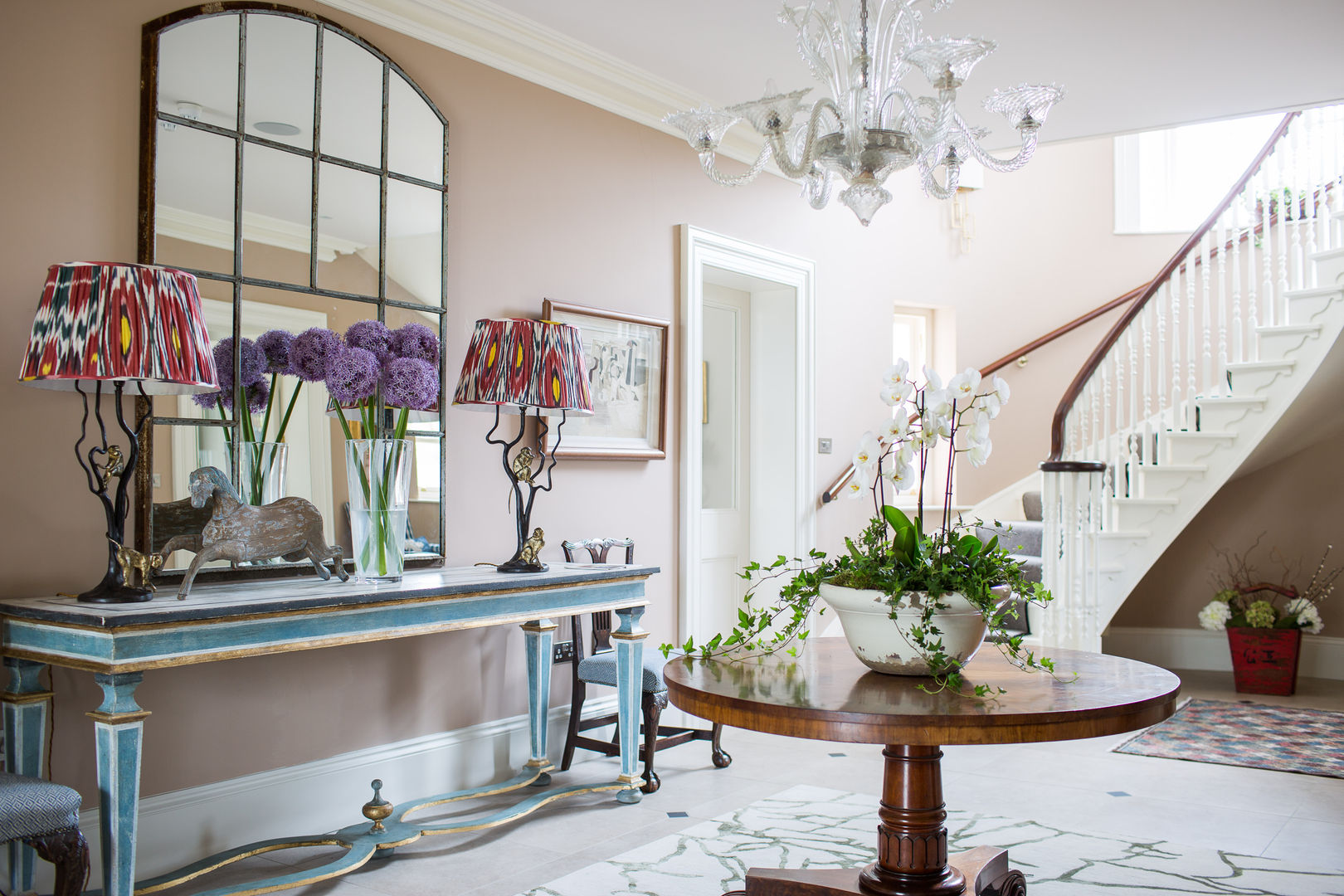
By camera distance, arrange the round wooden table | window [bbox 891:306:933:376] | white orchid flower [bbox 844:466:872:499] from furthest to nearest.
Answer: window [bbox 891:306:933:376] → white orchid flower [bbox 844:466:872:499] → the round wooden table

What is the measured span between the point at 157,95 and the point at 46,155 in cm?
34

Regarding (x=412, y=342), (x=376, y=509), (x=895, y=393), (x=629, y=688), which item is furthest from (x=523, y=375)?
(x=895, y=393)

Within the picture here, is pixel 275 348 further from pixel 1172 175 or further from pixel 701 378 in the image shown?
pixel 1172 175

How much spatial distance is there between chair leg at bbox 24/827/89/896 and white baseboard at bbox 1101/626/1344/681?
18.0 ft

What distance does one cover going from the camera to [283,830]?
3.03 meters

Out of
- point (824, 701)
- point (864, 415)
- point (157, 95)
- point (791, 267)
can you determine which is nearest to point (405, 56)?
point (157, 95)

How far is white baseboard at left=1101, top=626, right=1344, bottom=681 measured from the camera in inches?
245

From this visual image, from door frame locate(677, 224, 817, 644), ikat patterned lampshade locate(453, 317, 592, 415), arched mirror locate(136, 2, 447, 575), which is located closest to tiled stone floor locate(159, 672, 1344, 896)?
door frame locate(677, 224, 817, 644)

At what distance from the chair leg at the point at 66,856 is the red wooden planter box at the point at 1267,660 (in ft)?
17.9

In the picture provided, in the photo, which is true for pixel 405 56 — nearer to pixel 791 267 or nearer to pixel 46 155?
pixel 46 155

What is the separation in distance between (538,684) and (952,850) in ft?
4.83

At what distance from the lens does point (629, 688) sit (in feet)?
11.3

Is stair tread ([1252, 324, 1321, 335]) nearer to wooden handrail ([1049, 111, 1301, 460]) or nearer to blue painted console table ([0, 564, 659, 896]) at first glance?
wooden handrail ([1049, 111, 1301, 460])

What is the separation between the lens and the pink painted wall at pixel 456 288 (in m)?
2.59
